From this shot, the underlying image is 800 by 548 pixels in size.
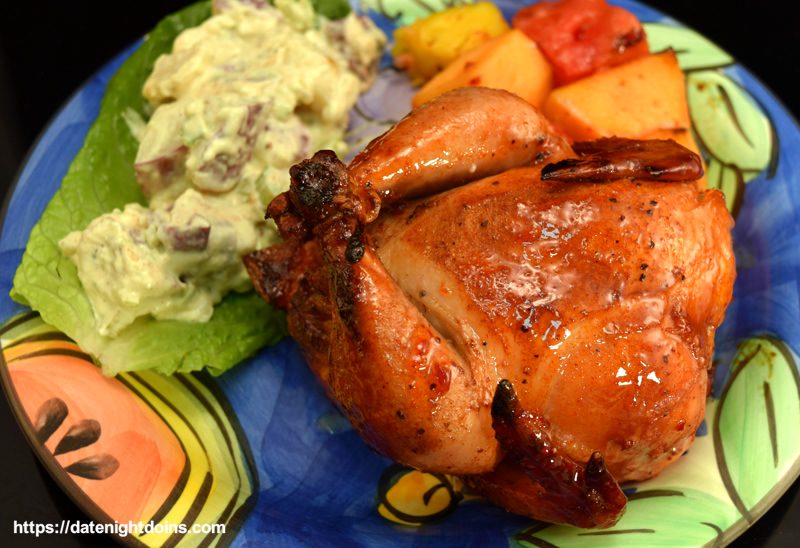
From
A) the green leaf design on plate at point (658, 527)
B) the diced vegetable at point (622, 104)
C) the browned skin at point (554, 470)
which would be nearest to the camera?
the browned skin at point (554, 470)

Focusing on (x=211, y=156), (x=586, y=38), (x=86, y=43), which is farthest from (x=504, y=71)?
(x=86, y=43)

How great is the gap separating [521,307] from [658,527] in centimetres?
74

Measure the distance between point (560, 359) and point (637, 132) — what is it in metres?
1.26

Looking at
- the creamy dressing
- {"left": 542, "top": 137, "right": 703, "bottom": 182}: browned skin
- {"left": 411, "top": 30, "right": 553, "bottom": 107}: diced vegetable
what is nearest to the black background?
the creamy dressing

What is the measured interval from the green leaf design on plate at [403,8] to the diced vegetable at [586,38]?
0.67m

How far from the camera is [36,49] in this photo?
Answer: 3.96 m

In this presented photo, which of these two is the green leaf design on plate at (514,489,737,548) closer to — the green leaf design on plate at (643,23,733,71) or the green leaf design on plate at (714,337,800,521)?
the green leaf design on plate at (714,337,800,521)

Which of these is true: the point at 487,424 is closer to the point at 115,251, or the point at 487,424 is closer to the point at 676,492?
the point at 676,492

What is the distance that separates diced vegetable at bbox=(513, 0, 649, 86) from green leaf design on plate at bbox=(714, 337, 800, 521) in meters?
1.27

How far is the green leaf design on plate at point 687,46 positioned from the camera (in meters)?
3.22

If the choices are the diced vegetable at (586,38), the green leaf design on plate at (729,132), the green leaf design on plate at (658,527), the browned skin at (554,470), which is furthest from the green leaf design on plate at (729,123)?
the browned skin at (554,470)

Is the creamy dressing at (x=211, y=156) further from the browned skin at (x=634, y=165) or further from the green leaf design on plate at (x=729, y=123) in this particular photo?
the green leaf design on plate at (x=729, y=123)

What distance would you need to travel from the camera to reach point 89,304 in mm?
2488

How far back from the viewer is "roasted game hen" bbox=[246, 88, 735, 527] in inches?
71.2
